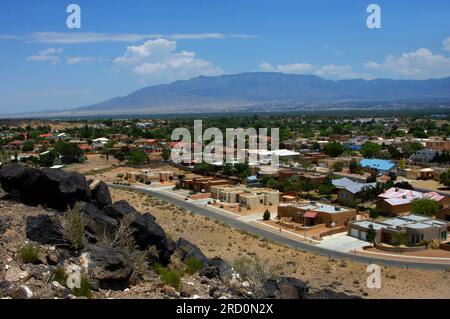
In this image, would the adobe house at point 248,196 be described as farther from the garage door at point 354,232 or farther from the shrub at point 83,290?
the shrub at point 83,290

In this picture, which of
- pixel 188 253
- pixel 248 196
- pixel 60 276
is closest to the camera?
pixel 60 276

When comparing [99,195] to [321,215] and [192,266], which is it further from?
[321,215]

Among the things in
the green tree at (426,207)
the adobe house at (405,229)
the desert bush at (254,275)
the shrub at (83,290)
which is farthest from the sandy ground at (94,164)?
the shrub at (83,290)

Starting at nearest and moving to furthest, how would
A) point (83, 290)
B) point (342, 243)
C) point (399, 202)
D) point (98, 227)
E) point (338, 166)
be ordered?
point (83, 290), point (98, 227), point (342, 243), point (399, 202), point (338, 166)

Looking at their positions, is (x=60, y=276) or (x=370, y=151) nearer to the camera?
(x=60, y=276)

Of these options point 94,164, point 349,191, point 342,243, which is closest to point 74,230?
point 342,243
